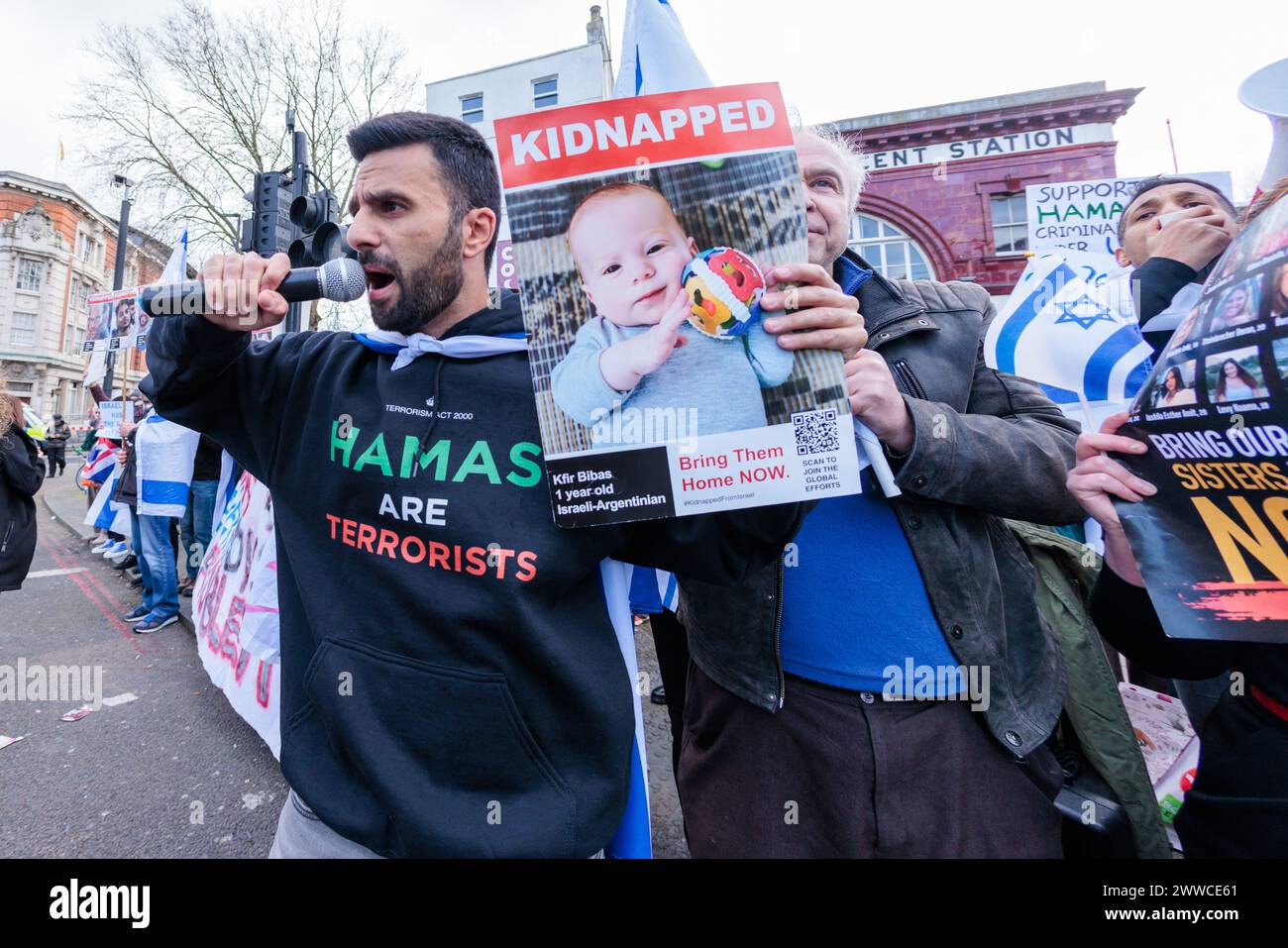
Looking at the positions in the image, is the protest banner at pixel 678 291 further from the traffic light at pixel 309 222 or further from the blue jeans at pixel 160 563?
the blue jeans at pixel 160 563

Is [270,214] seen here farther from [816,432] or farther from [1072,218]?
[1072,218]

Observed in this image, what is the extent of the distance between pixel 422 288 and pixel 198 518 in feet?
19.5

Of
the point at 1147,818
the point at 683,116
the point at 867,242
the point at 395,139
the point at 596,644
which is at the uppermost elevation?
the point at 867,242

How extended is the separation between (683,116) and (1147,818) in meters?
1.81

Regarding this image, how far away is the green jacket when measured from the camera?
1.41m

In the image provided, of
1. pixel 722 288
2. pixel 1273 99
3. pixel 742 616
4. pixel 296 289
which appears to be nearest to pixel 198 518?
pixel 296 289

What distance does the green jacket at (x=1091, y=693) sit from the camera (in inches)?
55.5

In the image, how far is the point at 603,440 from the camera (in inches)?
37.4

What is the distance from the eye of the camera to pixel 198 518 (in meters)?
5.78

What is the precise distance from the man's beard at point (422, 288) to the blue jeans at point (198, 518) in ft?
18.2

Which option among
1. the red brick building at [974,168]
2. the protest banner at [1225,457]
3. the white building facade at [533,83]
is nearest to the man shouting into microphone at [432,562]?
the protest banner at [1225,457]
